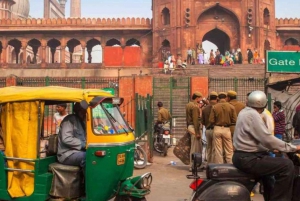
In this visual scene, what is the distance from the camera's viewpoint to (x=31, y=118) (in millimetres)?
4230

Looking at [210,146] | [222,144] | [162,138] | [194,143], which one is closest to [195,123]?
[194,143]

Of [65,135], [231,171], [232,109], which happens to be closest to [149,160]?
[232,109]

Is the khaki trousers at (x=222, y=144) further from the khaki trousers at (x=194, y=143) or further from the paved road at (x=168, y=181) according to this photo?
the khaki trousers at (x=194, y=143)

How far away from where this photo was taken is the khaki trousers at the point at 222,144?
6.32 metres

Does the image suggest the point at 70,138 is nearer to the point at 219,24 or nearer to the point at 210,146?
the point at 210,146

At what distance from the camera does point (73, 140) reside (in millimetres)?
4215

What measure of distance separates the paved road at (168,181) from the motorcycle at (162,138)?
0.34 metres

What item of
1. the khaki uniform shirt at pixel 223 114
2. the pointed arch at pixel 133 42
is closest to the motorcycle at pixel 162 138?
the khaki uniform shirt at pixel 223 114

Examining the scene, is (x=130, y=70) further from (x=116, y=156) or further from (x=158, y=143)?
(x=116, y=156)

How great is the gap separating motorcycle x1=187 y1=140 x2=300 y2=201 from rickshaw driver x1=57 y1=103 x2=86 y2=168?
3.98ft

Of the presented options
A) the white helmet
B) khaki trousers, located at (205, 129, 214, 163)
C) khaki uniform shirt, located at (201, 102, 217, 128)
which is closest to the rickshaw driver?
the white helmet

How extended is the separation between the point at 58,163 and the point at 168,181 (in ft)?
9.19

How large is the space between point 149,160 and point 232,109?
2.66m

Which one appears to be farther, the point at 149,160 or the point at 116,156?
the point at 149,160
